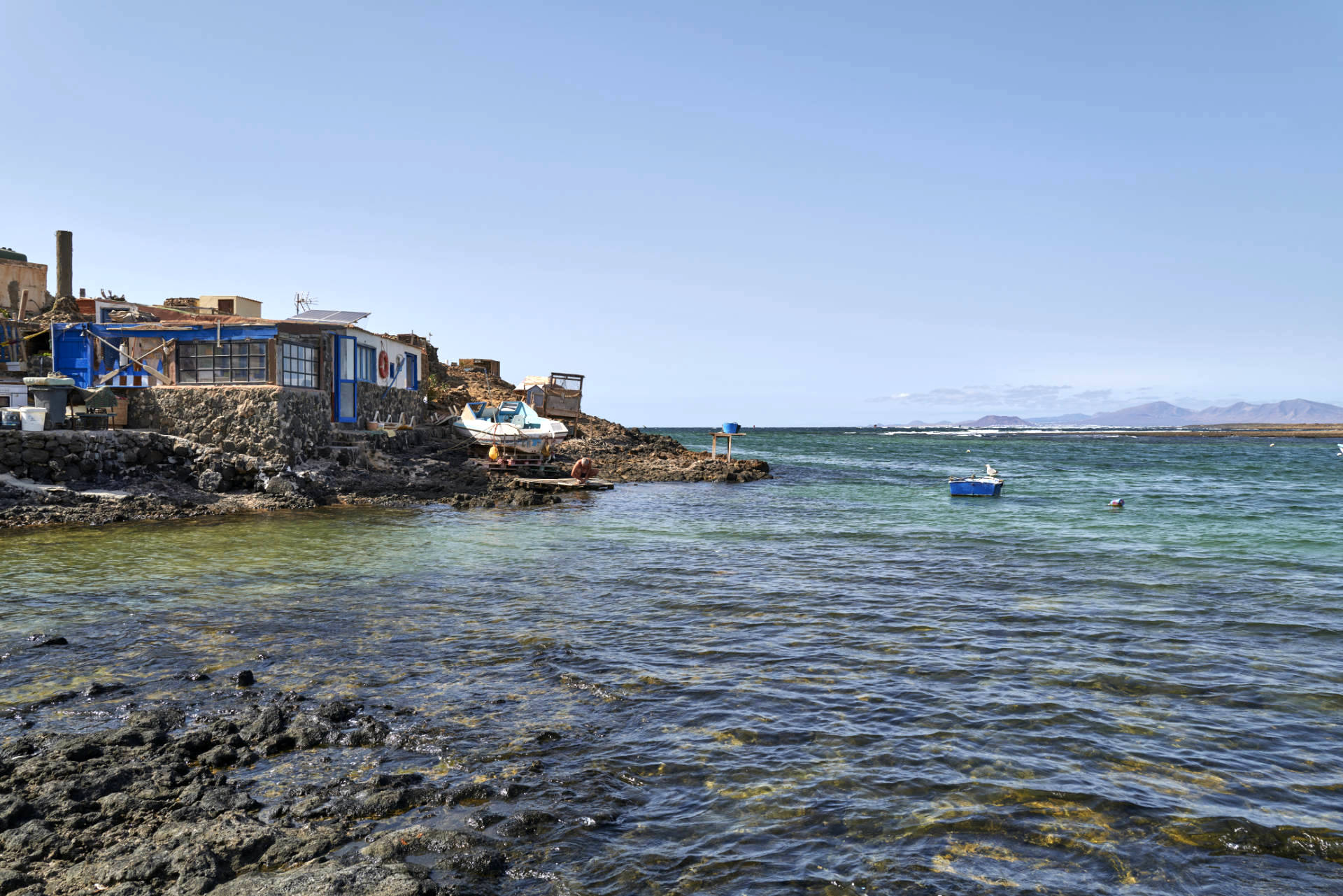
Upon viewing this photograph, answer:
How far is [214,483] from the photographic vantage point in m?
25.0

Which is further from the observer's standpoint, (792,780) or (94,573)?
(94,573)

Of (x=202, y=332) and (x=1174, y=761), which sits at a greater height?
(x=202, y=332)

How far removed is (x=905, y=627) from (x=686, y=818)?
6675 mm

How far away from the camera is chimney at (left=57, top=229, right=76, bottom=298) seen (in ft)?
141

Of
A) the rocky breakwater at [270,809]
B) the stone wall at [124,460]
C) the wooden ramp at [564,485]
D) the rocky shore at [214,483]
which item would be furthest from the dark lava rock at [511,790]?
the wooden ramp at [564,485]

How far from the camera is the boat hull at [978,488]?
3400 centimetres

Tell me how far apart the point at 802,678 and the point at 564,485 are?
2511 centimetres

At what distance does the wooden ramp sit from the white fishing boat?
4.07 m

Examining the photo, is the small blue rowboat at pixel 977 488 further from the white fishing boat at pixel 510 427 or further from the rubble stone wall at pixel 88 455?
the rubble stone wall at pixel 88 455

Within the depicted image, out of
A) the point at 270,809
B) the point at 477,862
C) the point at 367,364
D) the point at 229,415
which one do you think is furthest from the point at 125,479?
the point at 477,862

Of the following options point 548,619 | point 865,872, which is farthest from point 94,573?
point 865,872

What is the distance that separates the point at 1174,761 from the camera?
7160 millimetres

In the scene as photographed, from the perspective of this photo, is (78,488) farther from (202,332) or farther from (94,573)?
(94,573)

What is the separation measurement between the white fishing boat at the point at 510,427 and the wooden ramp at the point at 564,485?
13.4 feet
